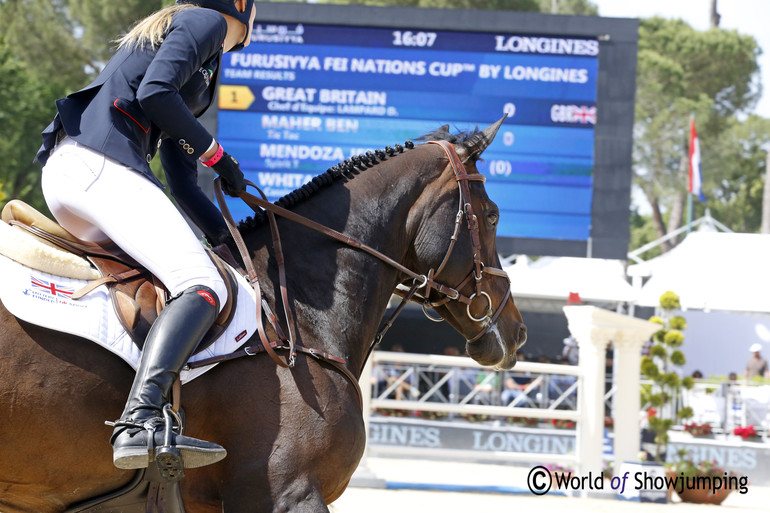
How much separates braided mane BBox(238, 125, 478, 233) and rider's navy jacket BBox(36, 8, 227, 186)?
0.39 meters

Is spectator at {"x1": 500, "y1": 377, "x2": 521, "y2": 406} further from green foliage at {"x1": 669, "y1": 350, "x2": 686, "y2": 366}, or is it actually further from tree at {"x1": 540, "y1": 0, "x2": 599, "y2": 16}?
tree at {"x1": 540, "y1": 0, "x2": 599, "y2": 16}

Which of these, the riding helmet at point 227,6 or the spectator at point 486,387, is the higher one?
the riding helmet at point 227,6

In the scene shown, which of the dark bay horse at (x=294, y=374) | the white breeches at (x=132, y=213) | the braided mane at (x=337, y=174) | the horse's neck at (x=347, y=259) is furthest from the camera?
the braided mane at (x=337, y=174)

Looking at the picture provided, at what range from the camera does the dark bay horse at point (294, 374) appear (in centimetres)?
256

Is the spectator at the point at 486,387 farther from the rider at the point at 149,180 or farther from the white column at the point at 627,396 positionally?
the rider at the point at 149,180

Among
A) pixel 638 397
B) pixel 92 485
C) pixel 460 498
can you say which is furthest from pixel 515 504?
pixel 92 485

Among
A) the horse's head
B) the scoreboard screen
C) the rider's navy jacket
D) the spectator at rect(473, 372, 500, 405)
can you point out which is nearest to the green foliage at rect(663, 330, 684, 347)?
the scoreboard screen

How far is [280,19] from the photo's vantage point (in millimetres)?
11703

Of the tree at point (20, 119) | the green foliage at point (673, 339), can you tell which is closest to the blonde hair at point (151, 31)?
the green foliage at point (673, 339)

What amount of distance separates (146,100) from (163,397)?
0.94m

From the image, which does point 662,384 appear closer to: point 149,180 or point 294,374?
point 294,374

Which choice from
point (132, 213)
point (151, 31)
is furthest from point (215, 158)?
point (151, 31)

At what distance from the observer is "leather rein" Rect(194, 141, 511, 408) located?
2787 mm

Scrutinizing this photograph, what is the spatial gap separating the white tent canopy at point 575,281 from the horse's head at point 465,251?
11384 mm
